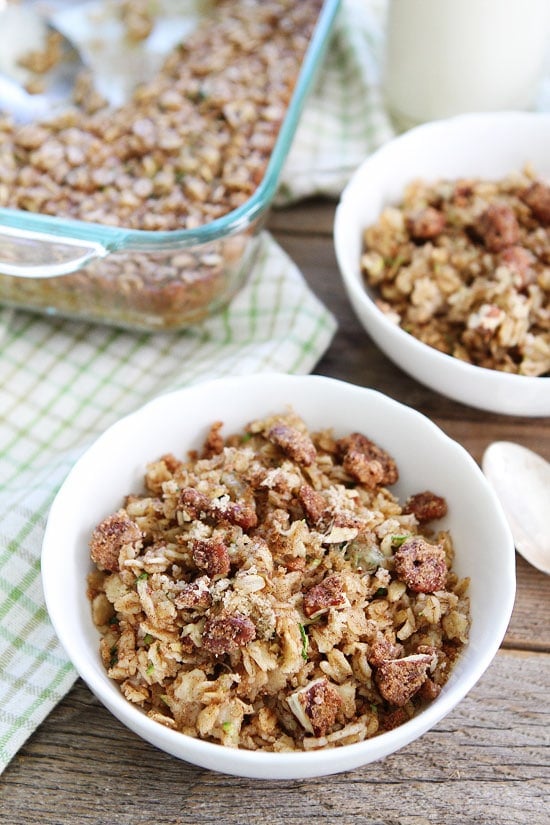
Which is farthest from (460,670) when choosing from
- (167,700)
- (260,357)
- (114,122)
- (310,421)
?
(114,122)

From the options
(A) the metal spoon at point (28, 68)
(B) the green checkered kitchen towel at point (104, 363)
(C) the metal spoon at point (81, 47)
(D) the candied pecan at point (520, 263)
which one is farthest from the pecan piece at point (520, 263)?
(A) the metal spoon at point (28, 68)

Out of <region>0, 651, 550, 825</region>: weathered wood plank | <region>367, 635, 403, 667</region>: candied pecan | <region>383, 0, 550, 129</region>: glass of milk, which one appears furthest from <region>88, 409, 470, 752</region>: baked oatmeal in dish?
<region>383, 0, 550, 129</region>: glass of milk

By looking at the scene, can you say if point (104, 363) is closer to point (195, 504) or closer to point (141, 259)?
point (141, 259)

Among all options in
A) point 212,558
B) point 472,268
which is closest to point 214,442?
point 212,558

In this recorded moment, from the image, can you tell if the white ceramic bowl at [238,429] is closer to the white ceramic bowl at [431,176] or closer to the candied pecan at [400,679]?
the candied pecan at [400,679]

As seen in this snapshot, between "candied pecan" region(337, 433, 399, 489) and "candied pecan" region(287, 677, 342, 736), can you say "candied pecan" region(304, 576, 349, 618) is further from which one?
"candied pecan" region(337, 433, 399, 489)
